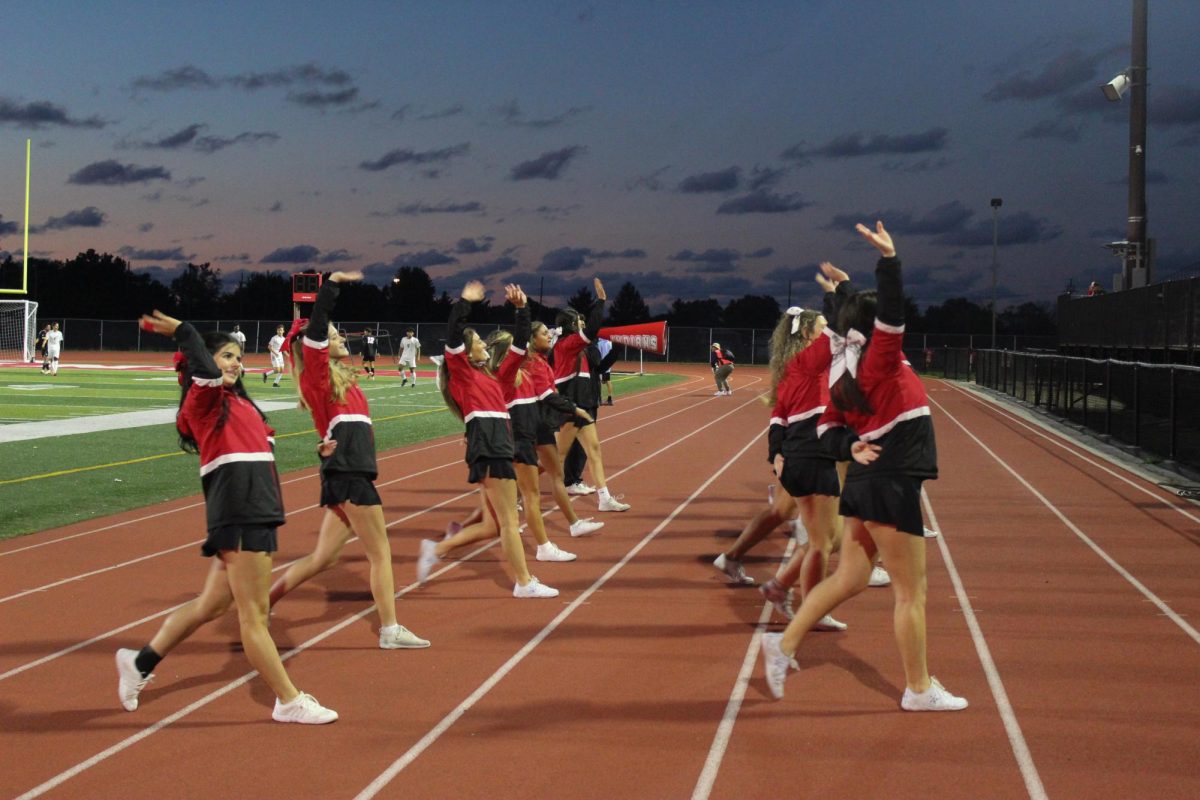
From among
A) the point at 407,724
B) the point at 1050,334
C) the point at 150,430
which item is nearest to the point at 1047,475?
the point at 407,724

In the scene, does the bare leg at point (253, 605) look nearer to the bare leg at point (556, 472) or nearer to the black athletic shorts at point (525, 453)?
the black athletic shorts at point (525, 453)

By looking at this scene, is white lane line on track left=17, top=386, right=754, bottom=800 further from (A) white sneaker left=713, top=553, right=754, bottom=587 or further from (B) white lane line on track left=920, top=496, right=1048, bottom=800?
(B) white lane line on track left=920, top=496, right=1048, bottom=800

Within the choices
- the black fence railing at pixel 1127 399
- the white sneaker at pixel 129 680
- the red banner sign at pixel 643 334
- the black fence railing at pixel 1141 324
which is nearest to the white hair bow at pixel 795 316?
the white sneaker at pixel 129 680

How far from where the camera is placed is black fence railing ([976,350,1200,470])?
568 inches

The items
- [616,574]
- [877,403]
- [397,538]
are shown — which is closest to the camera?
[877,403]

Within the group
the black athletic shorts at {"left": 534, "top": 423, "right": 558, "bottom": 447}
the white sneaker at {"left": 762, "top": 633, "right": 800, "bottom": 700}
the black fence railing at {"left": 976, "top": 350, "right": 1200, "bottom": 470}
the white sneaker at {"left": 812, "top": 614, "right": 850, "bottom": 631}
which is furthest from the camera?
the black fence railing at {"left": 976, "top": 350, "right": 1200, "bottom": 470}

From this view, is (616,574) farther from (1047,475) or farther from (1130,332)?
(1130,332)

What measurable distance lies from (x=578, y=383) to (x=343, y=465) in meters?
5.67

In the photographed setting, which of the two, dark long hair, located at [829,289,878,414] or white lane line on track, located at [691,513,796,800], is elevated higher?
dark long hair, located at [829,289,878,414]

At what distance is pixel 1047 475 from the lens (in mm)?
14906

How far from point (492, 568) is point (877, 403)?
448 cm

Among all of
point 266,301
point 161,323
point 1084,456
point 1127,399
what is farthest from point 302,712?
point 266,301

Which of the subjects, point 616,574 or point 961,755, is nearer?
point 961,755

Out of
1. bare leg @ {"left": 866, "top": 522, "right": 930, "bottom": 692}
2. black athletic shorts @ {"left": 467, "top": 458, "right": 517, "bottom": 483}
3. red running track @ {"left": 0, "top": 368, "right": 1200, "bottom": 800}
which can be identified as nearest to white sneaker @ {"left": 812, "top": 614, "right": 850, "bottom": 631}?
red running track @ {"left": 0, "top": 368, "right": 1200, "bottom": 800}
